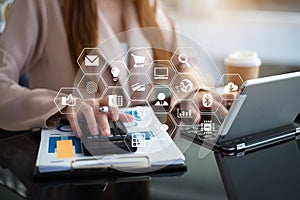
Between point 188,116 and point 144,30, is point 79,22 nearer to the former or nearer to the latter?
point 144,30

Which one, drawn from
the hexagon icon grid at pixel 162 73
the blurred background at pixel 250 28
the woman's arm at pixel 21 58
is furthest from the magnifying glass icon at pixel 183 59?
the blurred background at pixel 250 28

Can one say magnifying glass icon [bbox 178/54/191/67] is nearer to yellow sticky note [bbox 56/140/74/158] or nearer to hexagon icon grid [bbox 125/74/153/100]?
hexagon icon grid [bbox 125/74/153/100]

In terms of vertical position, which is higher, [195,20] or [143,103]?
[143,103]

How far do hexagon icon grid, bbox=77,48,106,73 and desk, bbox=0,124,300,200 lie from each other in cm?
20

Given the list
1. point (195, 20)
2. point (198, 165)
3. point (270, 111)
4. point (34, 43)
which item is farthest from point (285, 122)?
point (195, 20)

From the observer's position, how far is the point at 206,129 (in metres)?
0.71

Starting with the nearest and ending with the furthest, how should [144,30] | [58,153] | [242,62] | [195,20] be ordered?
[58,153] < [242,62] < [144,30] < [195,20]

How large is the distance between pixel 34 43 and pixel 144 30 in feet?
0.78

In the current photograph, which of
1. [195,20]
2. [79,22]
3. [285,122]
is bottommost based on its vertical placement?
[195,20]

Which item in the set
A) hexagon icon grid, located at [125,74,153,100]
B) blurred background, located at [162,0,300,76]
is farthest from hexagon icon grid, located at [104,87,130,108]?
blurred background, located at [162,0,300,76]

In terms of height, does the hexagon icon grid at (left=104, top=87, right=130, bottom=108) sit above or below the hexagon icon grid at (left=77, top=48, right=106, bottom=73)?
below

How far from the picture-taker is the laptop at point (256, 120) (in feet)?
2.06

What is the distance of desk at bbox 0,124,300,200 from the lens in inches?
20.9

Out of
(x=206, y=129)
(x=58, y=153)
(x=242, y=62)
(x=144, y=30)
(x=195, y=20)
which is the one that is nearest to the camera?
(x=58, y=153)
